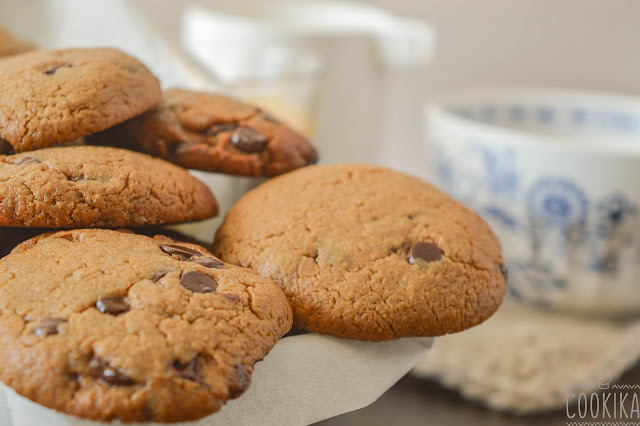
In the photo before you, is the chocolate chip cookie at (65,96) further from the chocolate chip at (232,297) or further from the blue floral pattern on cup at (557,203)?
the blue floral pattern on cup at (557,203)

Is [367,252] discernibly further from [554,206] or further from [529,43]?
[529,43]

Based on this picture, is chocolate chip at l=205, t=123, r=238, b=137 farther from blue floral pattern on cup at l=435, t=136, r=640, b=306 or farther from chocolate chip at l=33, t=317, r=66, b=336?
blue floral pattern on cup at l=435, t=136, r=640, b=306

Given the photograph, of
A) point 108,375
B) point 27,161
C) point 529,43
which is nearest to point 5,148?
point 27,161

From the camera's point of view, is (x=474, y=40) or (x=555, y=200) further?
(x=474, y=40)

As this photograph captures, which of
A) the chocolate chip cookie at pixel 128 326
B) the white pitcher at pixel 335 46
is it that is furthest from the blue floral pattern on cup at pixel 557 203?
the chocolate chip cookie at pixel 128 326

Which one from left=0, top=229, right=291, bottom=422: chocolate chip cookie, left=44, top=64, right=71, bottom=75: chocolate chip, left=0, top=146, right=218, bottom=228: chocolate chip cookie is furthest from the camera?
left=44, top=64, right=71, bottom=75: chocolate chip

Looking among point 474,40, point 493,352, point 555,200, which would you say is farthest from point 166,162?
point 474,40

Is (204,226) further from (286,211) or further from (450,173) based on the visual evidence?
(450,173)

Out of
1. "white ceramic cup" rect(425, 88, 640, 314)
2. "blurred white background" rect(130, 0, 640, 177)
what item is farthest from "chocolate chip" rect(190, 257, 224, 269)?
"blurred white background" rect(130, 0, 640, 177)
